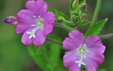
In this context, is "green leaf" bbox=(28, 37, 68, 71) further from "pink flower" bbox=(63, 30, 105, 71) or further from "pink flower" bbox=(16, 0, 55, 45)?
"pink flower" bbox=(63, 30, 105, 71)

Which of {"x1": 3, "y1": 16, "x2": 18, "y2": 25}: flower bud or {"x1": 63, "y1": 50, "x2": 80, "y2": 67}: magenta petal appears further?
{"x1": 3, "y1": 16, "x2": 18, "y2": 25}: flower bud

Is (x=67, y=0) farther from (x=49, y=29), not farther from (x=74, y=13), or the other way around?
(x=49, y=29)

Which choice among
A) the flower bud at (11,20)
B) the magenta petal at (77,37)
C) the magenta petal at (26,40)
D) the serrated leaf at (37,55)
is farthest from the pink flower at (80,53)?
the serrated leaf at (37,55)

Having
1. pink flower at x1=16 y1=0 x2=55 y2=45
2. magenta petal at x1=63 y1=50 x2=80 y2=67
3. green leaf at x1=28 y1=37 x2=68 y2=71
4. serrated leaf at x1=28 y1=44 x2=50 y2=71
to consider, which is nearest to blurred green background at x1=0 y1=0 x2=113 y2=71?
green leaf at x1=28 y1=37 x2=68 y2=71

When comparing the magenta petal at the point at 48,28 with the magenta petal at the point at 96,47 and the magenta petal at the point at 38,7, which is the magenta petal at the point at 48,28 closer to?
the magenta petal at the point at 38,7

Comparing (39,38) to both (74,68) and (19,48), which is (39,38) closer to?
(74,68)

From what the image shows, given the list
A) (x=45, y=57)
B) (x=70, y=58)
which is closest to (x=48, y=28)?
(x=70, y=58)

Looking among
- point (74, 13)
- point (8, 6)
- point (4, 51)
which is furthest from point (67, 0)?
point (74, 13)
